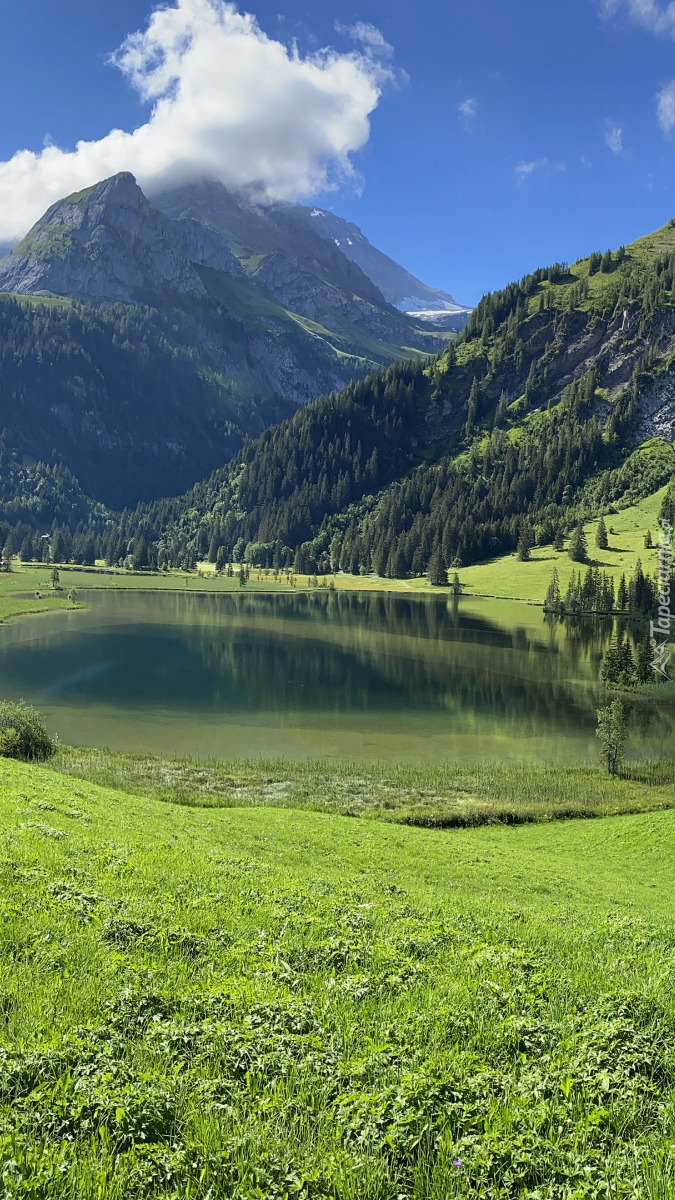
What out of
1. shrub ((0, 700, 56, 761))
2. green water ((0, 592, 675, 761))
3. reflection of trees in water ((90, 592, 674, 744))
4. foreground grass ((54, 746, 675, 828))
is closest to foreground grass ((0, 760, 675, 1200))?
foreground grass ((54, 746, 675, 828))

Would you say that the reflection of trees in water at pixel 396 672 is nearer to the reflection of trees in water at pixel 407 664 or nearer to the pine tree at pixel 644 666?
the reflection of trees in water at pixel 407 664

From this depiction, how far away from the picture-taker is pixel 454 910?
16.9 m

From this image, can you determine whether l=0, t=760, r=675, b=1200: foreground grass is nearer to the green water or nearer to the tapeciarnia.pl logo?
the green water

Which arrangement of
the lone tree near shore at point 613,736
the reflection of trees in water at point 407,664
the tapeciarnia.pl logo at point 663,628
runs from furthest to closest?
the tapeciarnia.pl logo at point 663,628, the reflection of trees in water at point 407,664, the lone tree near shore at point 613,736

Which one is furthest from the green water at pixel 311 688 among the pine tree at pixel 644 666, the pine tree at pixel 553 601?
the pine tree at pixel 553 601

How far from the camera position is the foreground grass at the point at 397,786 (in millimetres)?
45281

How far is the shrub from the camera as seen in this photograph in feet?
158

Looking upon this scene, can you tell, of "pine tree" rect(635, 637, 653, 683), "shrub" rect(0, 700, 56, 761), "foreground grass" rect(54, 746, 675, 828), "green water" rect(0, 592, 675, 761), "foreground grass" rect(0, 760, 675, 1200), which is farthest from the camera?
"pine tree" rect(635, 637, 653, 683)

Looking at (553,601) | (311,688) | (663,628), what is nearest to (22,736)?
(311,688)

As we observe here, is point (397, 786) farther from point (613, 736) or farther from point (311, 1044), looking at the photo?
point (311, 1044)

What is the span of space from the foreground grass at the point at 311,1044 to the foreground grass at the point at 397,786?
95.7ft

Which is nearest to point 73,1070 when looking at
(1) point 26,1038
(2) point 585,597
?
(1) point 26,1038

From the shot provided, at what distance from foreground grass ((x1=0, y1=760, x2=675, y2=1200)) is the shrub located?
36008 millimetres

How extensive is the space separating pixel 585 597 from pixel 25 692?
156213 millimetres
